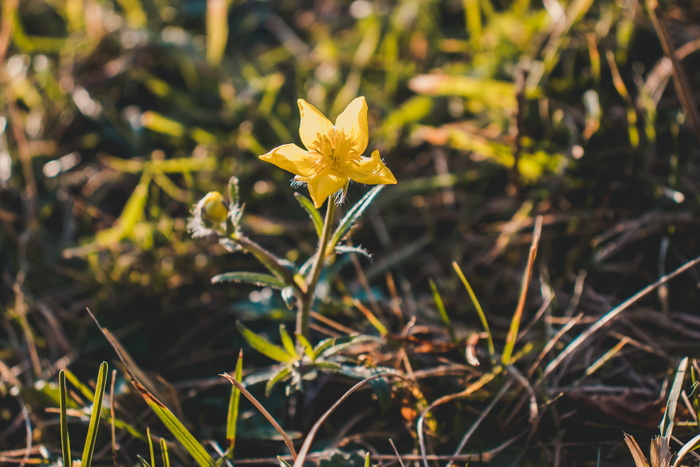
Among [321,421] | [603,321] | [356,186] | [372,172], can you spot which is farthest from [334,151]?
[603,321]

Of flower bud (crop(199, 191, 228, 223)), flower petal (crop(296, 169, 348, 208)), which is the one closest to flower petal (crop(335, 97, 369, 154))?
flower petal (crop(296, 169, 348, 208))

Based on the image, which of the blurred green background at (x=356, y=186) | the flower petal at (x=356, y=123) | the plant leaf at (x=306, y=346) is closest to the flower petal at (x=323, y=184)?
the flower petal at (x=356, y=123)

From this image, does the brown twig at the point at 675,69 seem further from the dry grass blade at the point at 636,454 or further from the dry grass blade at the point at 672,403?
the dry grass blade at the point at 636,454

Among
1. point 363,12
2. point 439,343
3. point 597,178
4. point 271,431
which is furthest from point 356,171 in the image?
point 363,12

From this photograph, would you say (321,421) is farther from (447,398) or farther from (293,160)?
(293,160)

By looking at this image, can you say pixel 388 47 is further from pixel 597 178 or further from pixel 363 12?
pixel 597 178

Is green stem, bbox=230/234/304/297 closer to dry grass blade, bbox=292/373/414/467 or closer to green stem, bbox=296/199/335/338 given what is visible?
green stem, bbox=296/199/335/338
